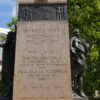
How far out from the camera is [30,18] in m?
13.0

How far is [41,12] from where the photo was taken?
13.0m

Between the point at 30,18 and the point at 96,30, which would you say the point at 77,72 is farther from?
the point at 96,30

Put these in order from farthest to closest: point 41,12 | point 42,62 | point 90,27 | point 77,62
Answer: point 90,27
point 77,62
point 41,12
point 42,62

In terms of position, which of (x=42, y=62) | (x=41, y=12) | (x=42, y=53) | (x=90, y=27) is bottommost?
(x=42, y=62)

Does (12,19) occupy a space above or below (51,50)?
above

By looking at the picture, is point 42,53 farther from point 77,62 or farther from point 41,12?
point 77,62

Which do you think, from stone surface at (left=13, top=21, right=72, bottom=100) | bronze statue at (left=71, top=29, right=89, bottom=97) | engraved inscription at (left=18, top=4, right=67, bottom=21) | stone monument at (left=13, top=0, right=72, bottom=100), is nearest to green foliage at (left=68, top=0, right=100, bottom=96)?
bronze statue at (left=71, top=29, right=89, bottom=97)

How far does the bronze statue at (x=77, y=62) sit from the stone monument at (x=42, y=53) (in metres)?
0.86

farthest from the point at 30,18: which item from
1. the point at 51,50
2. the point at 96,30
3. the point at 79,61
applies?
the point at 96,30

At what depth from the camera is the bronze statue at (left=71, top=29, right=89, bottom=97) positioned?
44.3 ft

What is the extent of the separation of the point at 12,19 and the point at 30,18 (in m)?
21.4

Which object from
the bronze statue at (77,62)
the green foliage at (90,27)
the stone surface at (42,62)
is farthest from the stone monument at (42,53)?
the green foliage at (90,27)

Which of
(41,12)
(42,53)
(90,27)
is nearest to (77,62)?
(42,53)

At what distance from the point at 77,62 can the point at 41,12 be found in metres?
1.99
